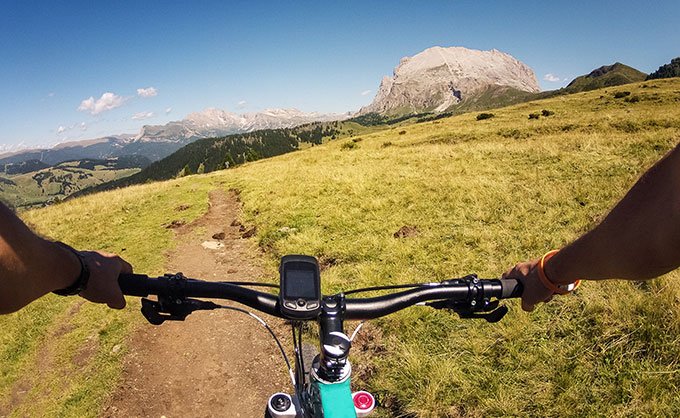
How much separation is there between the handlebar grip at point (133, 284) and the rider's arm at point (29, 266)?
0.70 feet

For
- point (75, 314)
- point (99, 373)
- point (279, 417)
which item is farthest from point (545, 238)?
point (75, 314)

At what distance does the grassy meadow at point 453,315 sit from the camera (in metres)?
4.57

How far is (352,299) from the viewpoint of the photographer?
2.33 meters

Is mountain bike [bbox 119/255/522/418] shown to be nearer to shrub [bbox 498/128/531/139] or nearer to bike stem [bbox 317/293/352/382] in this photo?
bike stem [bbox 317/293/352/382]

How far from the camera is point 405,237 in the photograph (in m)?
10.2

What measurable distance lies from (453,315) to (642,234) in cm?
518

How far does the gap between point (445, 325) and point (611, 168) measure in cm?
1096

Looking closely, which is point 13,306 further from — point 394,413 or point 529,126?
point 529,126

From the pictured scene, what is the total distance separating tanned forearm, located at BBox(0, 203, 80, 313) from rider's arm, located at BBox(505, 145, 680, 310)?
8.64 ft

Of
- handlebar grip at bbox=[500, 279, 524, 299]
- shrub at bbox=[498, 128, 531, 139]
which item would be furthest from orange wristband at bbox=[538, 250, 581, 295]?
shrub at bbox=[498, 128, 531, 139]

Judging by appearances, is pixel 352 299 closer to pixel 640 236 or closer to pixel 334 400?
pixel 334 400

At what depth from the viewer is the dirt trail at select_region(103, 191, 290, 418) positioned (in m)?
6.17

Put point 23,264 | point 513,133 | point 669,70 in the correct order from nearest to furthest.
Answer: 1. point 23,264
2. point 513,133
3. point 669,70

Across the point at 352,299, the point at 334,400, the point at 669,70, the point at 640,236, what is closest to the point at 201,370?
the point at 352,299
